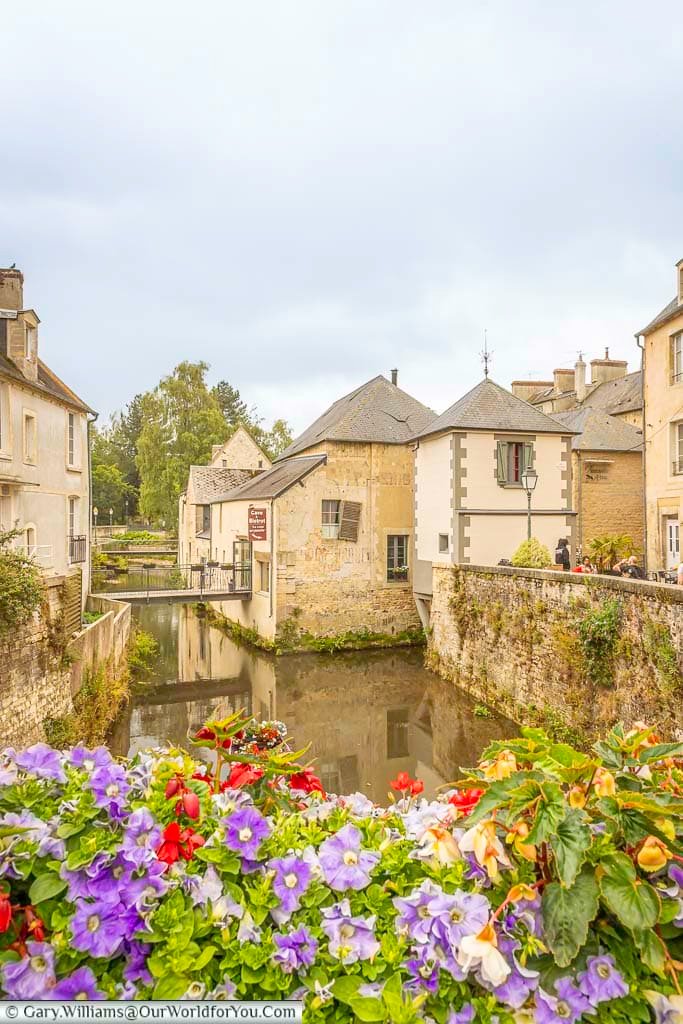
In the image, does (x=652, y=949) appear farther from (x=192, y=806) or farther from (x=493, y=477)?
(x=493, y=477)

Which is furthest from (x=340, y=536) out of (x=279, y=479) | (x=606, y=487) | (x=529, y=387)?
(x=529, y=387)

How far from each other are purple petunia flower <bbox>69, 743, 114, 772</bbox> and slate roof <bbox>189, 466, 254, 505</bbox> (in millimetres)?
30926

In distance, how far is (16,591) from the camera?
8.61 meters

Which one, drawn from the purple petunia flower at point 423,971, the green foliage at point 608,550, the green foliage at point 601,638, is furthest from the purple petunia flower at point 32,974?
the green foliage at point 608,550

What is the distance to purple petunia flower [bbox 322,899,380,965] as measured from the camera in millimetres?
1458

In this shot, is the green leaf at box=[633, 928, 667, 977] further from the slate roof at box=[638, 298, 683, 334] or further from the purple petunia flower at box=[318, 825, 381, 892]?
the slate roof at box=[638, 298, 683, 334]

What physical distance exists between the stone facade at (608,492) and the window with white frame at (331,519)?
843 cm

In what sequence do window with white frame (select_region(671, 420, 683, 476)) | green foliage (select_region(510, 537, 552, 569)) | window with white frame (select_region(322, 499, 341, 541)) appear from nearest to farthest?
green foliage (select_region(510, 537, 552, 569)), window with white frame (select_region(671, 420, 683, 476)), window with white frame (select_region(322, 499, 341, 541))

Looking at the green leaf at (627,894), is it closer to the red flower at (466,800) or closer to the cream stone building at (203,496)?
the red flower at (466,800)

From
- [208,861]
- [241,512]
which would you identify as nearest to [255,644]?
[241,512]

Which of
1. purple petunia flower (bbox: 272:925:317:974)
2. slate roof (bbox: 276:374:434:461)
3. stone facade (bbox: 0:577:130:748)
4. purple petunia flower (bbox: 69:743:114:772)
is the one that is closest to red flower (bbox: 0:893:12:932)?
purple petunia flower (bbox: 69:743:114:772)

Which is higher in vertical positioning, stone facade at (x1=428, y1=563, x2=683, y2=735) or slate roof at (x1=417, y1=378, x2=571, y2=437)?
slate roof at (x1=417, y1=378, x2=571, y2=437)

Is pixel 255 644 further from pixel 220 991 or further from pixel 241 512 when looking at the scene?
pixel 220 991

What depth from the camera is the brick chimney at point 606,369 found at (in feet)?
117
